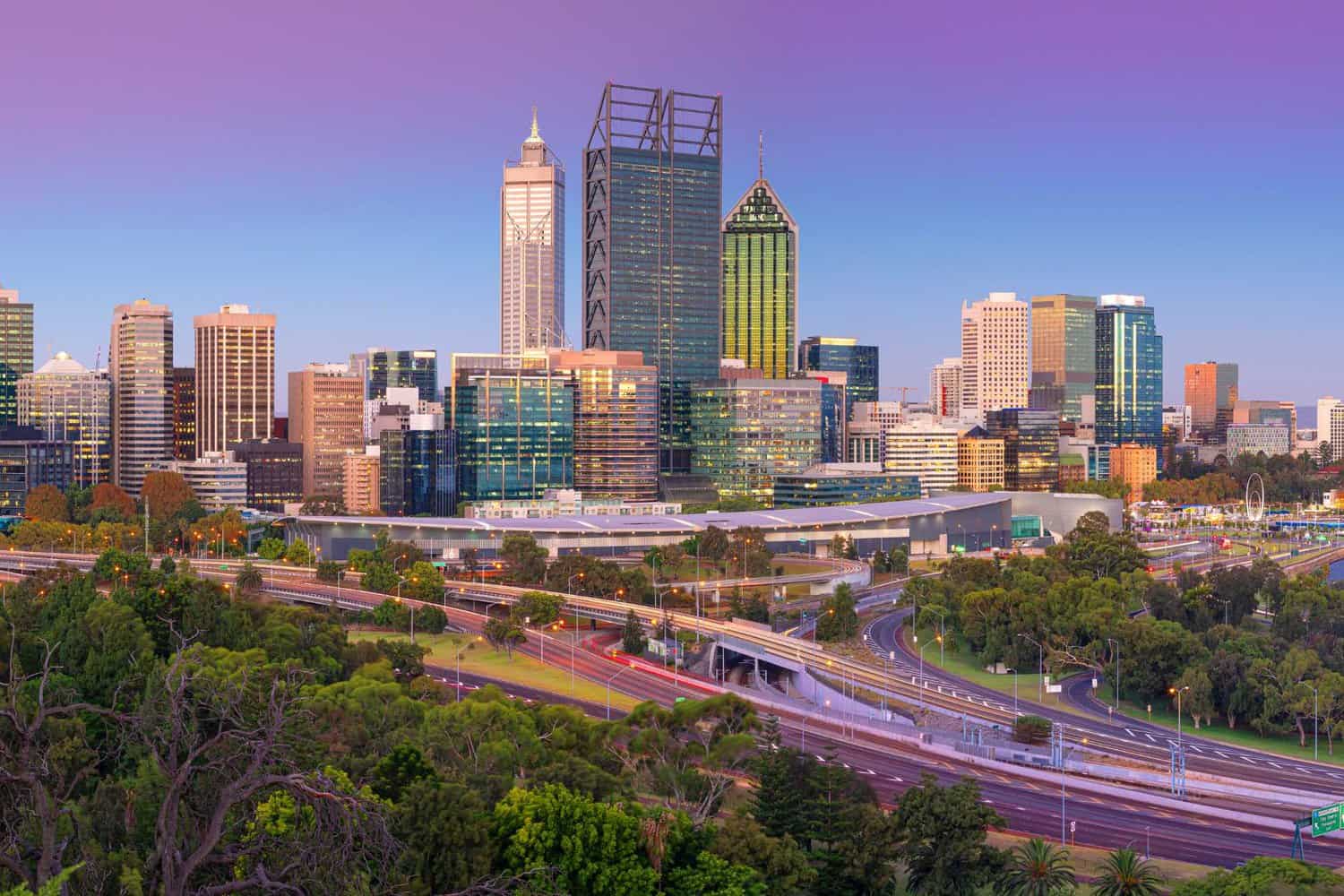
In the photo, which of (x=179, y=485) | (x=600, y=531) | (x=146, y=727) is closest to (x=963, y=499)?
(x=600, y=531)

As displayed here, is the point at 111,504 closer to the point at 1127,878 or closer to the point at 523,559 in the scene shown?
the point at 523,559

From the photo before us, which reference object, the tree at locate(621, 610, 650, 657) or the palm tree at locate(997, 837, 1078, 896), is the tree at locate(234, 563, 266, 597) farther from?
the palm tree at locate(997, 837, 1078, 896)

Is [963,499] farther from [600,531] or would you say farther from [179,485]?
[179,485]

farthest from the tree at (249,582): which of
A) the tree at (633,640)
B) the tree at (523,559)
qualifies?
the tree at (633,640)

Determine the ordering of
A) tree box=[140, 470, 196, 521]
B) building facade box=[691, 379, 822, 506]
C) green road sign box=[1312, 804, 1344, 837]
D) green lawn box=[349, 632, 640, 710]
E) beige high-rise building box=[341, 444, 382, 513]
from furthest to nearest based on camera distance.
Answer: building facade box=[691, 379, 822, 506] < beige high-rise building box=[341, 444, 382, 513] < tree box=[140, 470, 196, 521] < green lawn box=[349, 632, 640, 710] < green road sign box=[1312, 804, 1344, 837]

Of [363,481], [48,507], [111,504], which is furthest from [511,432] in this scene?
[48,507]

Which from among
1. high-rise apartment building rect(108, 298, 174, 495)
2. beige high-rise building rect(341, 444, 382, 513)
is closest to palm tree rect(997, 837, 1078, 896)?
beige high-rise building rect(341, 444, 382, 513)
